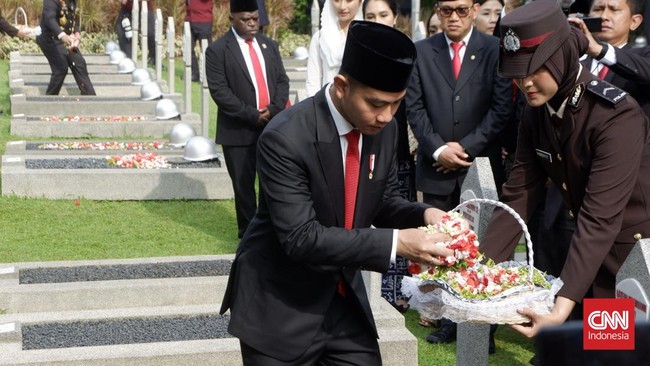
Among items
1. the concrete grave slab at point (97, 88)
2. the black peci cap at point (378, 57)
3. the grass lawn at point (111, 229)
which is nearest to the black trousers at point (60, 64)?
the concrete grave slab at point (97, 88)

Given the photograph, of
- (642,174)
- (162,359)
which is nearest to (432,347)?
(162,359)

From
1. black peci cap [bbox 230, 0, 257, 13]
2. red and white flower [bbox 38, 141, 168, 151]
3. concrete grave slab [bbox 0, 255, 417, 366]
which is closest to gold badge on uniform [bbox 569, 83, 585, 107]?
concrete grave slab [bbox 0, 255, 417, 366]

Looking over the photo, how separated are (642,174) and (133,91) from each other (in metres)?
15.1

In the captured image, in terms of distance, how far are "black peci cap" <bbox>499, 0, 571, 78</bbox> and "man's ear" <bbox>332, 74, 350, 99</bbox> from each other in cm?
75

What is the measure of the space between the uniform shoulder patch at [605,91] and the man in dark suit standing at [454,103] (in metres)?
2.74

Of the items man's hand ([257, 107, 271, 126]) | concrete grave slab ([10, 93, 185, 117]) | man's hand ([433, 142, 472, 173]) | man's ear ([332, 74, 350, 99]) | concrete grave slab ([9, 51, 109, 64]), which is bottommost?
concrete grave slab ([9, 51, 109, 64])

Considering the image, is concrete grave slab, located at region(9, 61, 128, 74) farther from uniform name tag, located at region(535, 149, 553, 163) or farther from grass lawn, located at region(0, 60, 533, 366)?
uniform name tag, located at region(535, 149, 553, 163)

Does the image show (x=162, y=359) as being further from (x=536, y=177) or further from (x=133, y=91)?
(x=133, y=91)

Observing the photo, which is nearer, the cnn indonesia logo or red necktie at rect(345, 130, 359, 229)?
the cnn indonesia logo

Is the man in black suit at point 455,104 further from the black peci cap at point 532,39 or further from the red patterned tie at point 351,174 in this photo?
the red patterned tie at point 351,174

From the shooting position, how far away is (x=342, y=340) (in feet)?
14.3

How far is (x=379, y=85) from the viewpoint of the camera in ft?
12.8

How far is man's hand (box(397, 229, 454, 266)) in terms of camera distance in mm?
3979

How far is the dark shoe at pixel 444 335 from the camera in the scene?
7.21 meters
